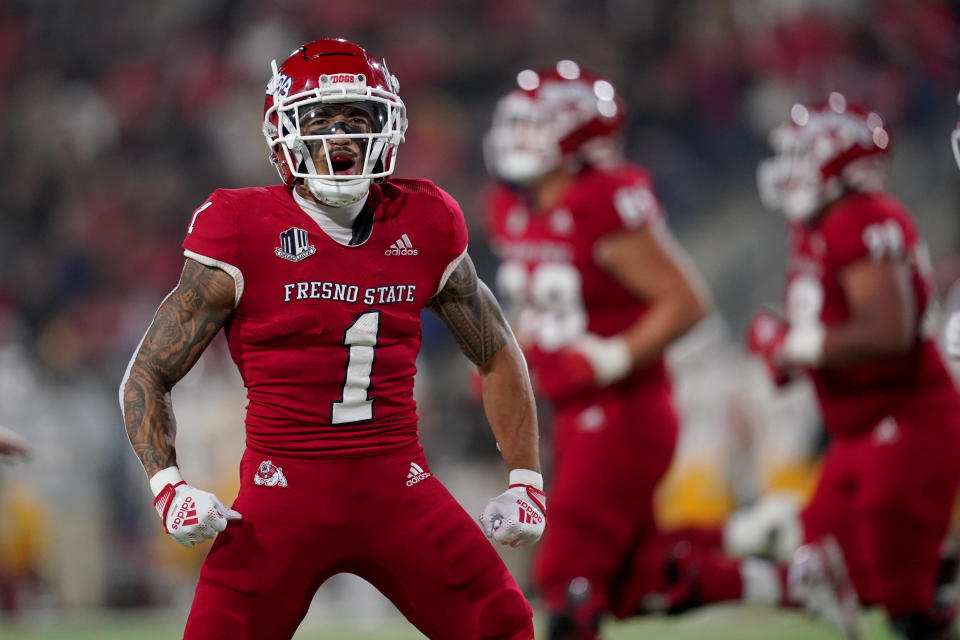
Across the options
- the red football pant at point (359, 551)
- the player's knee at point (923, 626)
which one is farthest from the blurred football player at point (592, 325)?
the red football pant at point (359, 551)

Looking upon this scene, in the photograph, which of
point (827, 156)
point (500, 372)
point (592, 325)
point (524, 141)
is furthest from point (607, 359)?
point (500, 372)

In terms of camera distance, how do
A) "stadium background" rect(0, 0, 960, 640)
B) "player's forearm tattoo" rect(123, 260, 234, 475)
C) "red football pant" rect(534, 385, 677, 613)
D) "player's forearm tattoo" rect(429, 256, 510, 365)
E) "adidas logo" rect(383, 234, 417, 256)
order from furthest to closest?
"stadium background" rect(0, 0, 960, 640)
"red football pant" rect(534, 385, 677, 613)
"player's forearm tattoo" rect(429, 256, 510, 365)
"adidas logo" rect(383, 234, 417, 256)
"player's forearm tattoo" rect(123, 260, 234, 475)

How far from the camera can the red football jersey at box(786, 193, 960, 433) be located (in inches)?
182

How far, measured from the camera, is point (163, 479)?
286 cm

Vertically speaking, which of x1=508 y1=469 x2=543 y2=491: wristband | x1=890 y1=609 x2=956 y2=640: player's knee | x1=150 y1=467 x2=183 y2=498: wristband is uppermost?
x1=150 y1=467 x2=183 y2=498: wristband

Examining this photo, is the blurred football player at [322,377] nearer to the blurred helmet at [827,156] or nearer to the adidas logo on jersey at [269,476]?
the adidas logo on jersey at [269,476]

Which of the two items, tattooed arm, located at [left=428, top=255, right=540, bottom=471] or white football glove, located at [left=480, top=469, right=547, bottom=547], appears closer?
white football glove, located at [left=480, top=469, right=547, bottom=547]

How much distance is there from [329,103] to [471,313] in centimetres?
58

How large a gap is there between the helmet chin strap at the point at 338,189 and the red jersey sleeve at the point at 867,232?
7.21ft

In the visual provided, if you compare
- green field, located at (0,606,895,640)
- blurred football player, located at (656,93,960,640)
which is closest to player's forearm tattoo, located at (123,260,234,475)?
blurred football player, located at (656,93,960,640)

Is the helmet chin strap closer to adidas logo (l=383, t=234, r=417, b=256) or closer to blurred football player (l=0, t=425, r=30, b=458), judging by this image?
adidas logo (l=383, t=234, r=417, b=256)

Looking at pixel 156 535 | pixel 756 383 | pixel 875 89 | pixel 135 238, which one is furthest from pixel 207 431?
pixel 875 89

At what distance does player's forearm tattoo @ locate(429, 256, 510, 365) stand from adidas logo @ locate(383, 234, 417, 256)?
14cm

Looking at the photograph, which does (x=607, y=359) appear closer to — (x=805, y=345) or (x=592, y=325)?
(x=592, y=325)
